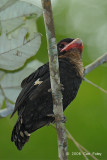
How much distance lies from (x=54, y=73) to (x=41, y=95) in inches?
29.4

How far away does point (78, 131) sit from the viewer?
3.74 metres

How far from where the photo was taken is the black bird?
2926mm

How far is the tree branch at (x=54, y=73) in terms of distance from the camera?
1970 mm

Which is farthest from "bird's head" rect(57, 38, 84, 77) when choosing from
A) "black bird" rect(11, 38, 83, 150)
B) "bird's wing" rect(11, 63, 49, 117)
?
"bird's wing" rect(11, 63, 49, 117)

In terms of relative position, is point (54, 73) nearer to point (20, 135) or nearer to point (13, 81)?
point (13, 81)

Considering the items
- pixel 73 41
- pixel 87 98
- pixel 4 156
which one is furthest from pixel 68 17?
pixel 4 156

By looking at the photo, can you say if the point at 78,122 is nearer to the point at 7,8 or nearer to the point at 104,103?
the point at 104,103

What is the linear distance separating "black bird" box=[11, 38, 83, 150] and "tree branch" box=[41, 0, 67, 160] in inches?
20.9

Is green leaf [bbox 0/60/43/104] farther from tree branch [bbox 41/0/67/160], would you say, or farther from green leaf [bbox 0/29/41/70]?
tree branch [bbox 41/0/67/160]

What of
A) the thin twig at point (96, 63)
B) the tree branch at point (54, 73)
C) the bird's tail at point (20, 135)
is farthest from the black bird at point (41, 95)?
the tree branch at point (54, 73)

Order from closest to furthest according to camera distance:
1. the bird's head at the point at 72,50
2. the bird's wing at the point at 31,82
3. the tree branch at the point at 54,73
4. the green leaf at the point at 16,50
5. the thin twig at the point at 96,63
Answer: the tree branch at the point at 54,73 → the green leaf at the point at 16,50 → the thin twig at the point at 96,63 → the bird's wing at the point at 31,82 → the bird's head at the point at 72,50

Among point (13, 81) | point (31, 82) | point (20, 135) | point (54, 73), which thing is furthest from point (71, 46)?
point (54, 73)

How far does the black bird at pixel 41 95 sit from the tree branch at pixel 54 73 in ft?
1.74

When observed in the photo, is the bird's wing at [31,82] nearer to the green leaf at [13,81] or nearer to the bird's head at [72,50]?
the green leaf at [13,81]
